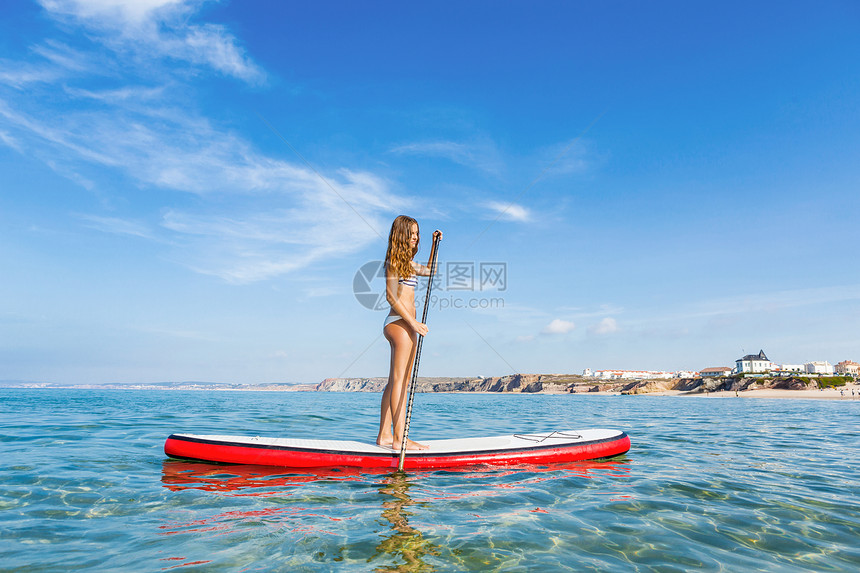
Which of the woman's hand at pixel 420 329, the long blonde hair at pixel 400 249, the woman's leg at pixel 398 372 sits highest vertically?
the long blonde hair at pixel 400 249

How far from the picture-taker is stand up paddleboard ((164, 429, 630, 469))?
6938 millimetres

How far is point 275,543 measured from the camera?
3.95 metres

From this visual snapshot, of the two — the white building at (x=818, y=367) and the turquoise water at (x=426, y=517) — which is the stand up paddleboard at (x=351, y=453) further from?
the white building at (x=818, y=367)

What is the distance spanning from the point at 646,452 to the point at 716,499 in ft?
13.7

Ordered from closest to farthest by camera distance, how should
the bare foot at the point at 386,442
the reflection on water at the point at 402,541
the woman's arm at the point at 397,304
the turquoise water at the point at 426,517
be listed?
the reflection on water at the point at 402,541 < the turquoise water at the point at 426,517 < the woman's arm at the point at 397,304 < the bare foot at the point at 386,442

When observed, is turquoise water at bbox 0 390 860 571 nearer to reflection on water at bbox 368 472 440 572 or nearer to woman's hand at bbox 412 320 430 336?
reflection on water at bbox 368 472 440 572

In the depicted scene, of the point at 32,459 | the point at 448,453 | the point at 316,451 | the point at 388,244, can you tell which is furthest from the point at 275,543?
the point at 32,459

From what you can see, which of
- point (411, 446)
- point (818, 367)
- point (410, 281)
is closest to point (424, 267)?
point (410, 281)

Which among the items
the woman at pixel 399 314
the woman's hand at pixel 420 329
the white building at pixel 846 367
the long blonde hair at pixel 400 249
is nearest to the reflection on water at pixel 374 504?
the woman at pixel 399 314

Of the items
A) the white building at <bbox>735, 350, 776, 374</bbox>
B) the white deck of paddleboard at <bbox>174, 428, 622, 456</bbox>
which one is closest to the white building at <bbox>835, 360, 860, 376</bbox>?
the white building at <bbox>735, 350, 776, 374</bbox>

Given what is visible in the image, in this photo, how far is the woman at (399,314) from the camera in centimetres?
723

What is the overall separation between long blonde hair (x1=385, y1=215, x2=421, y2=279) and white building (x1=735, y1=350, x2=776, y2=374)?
177 meters

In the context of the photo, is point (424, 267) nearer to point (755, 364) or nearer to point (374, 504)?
point (374, 504)

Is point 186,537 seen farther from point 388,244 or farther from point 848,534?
point 848,534
